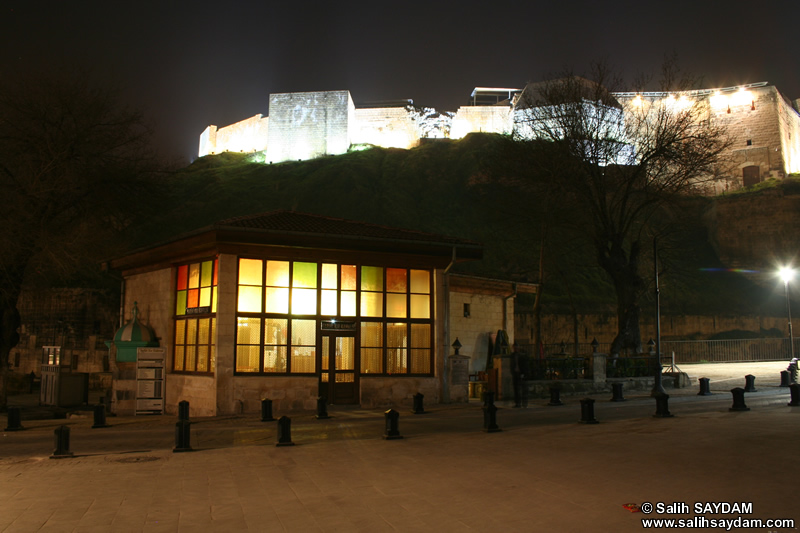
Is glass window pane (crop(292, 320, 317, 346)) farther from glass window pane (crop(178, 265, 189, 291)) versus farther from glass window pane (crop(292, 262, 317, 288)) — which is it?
glass window pane (crop(178, 265, 189, 291))

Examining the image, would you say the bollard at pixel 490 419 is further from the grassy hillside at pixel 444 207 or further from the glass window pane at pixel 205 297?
the grassy hillside at pixel 444 207

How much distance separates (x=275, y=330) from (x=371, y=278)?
3.17 m

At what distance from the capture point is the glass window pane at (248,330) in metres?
16.5

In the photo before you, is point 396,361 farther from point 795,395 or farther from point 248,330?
point 795,395

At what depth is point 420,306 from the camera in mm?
18656

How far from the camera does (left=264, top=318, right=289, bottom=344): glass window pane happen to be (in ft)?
55.4

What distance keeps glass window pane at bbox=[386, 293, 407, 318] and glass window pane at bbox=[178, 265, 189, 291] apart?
587 centimetres

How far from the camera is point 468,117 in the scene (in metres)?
97.8

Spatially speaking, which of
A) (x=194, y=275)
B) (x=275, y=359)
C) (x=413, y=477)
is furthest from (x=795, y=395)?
(x=194, y=275)

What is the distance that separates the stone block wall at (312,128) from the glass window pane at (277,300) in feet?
262

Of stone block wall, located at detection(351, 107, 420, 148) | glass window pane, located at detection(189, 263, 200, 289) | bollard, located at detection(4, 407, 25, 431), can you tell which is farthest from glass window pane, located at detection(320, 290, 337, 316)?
stone block wall, located at detection(351, 107, 420, 148)

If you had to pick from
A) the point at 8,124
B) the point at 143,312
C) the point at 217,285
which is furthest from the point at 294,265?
the point at 8,124

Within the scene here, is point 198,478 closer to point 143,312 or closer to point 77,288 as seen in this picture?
point 143,312

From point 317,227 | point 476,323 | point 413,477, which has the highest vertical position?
point 317,227
